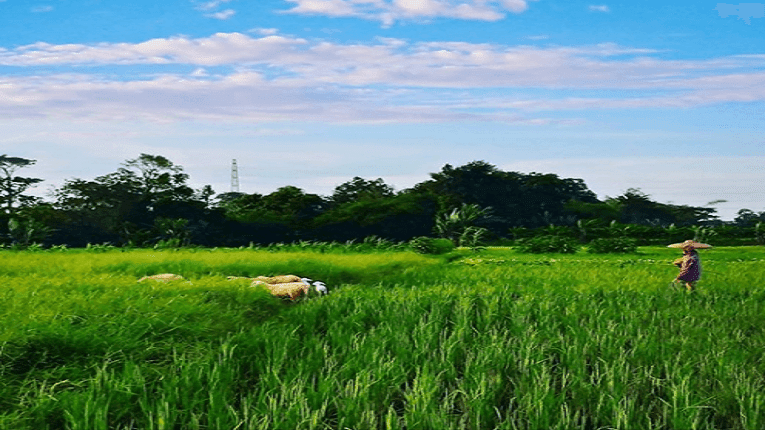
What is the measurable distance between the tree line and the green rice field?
811 inches

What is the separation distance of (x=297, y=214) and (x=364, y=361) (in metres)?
31.7

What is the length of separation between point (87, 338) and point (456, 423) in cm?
278

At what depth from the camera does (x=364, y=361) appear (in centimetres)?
476

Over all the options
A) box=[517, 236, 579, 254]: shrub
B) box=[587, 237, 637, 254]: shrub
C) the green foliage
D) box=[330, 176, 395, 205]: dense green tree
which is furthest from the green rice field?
box=[330, 176, 395, 205]: dense green tree

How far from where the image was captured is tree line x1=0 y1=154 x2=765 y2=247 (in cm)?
3095

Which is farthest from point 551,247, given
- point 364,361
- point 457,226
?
point 364,361

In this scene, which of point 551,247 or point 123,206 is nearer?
point 551,247

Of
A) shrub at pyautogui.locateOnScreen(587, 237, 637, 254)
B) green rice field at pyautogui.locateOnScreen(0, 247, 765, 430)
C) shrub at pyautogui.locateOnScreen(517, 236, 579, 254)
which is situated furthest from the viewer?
shrub at pyautogui.locateOnScreen(517, 236, 579, 254)

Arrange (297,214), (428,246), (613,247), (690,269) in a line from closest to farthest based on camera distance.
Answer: (690,269)
(613,247)
(428,246)
(297,214)

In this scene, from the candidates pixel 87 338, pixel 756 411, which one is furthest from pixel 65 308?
pixel 756 411

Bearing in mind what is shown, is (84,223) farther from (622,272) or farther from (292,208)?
(622,272)

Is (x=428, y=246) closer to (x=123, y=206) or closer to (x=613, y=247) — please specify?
(x=613, y=247)

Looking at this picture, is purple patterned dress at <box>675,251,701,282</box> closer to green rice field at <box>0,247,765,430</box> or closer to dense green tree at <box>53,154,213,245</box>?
green rice field at <box>0,247,765,430</box>

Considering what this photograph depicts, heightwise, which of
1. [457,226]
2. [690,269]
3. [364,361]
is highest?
[457,226]
